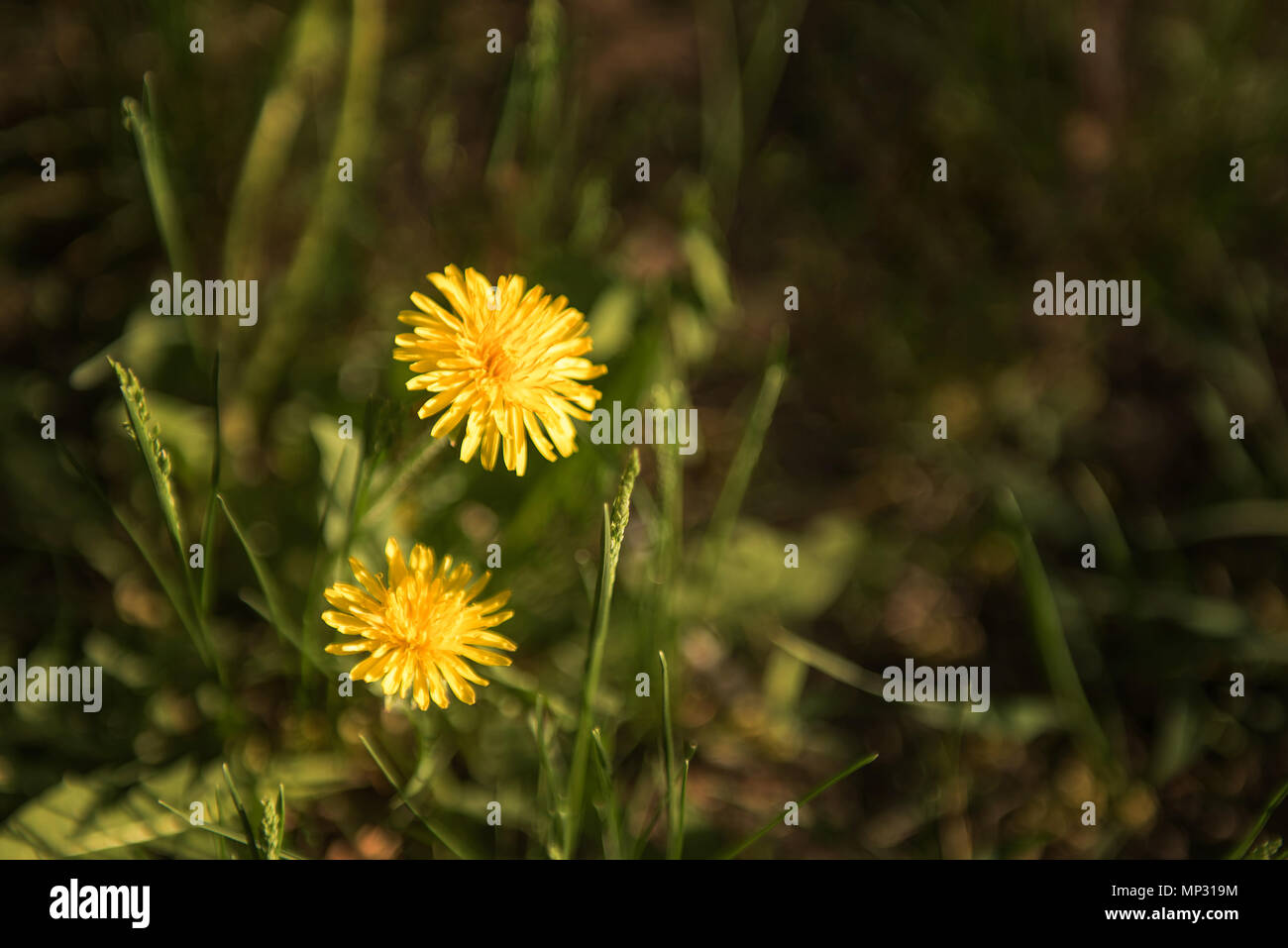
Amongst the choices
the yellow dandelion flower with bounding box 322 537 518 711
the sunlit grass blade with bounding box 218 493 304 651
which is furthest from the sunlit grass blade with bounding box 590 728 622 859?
the sunlit grass blade with bounding box 218 493 304 651

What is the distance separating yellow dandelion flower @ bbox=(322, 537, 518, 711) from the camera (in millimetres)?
1923

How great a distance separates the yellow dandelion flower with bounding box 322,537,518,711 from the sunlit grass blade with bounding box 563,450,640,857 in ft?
0.62

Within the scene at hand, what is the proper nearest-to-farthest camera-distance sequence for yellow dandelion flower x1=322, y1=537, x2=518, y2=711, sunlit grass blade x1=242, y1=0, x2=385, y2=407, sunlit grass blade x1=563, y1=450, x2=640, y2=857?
sunlit grass blade x1=563, y1=450, x2=640, y2=857, yellow dandelion flower x1=322, y1=537, x2=518, y2=711, sunlit grass blade x1=242, y1=0, x2=385, y2=407

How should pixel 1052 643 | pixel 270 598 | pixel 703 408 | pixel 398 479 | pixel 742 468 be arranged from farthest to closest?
pixel 703 408 → pixel 1052 643 → pixel 742 468 → pixel 398 479 → pixel 270 598

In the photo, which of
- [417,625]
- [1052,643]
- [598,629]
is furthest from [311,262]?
[1052,643]

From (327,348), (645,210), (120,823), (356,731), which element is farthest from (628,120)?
(120,823)

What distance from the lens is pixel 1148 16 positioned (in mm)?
3246

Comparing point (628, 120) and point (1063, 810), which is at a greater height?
point (628, 120)

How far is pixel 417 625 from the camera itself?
1.94 meters

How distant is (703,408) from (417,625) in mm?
1349

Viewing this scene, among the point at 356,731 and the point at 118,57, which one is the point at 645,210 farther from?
the point at 356,731

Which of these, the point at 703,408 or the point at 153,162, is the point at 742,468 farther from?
the point at 153,162

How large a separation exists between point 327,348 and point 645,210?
3.60 feet

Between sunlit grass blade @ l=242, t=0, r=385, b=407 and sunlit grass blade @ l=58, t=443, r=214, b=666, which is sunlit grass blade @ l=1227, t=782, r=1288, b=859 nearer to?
sunlit grass blade @ l=58, t=443, r=214, b=666
